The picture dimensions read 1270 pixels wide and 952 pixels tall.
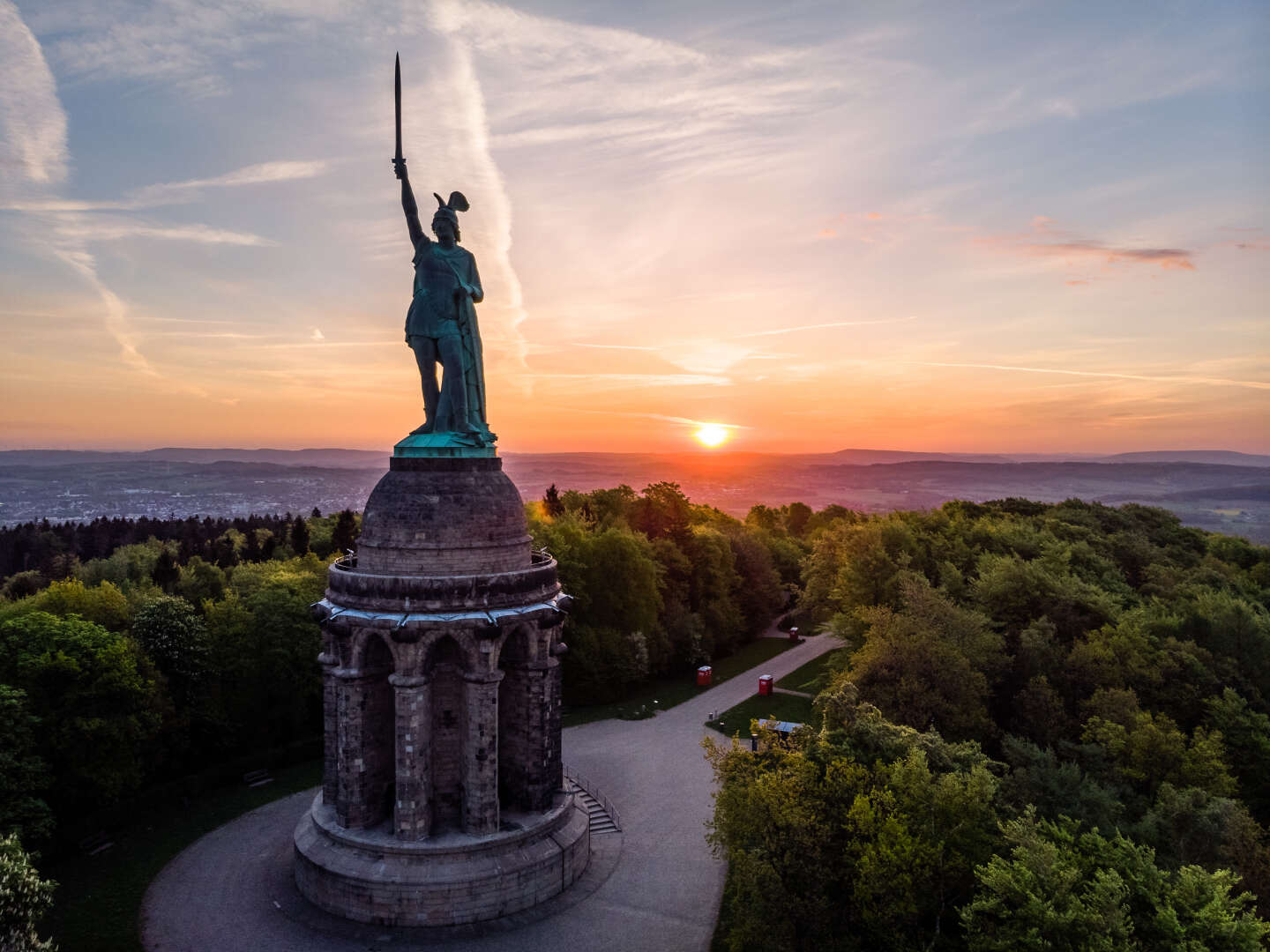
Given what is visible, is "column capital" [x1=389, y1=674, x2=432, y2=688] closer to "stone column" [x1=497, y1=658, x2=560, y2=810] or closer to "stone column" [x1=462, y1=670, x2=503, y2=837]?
"stone column" [x1=462, y1=670, x2=503, y2=837]

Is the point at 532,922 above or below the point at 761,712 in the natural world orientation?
above

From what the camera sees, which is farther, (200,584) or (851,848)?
(200,584)

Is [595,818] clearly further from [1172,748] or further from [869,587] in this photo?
[869,587]

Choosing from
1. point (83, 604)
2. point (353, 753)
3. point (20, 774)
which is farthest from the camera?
point (83, 604)

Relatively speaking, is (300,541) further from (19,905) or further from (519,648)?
(19,905)

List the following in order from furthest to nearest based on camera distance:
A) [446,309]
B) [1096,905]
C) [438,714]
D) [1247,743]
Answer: [1247,743]
[446,309]
[438,714]
[1096,905]

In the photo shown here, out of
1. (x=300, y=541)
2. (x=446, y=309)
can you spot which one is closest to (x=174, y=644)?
(x=300, y=541)
